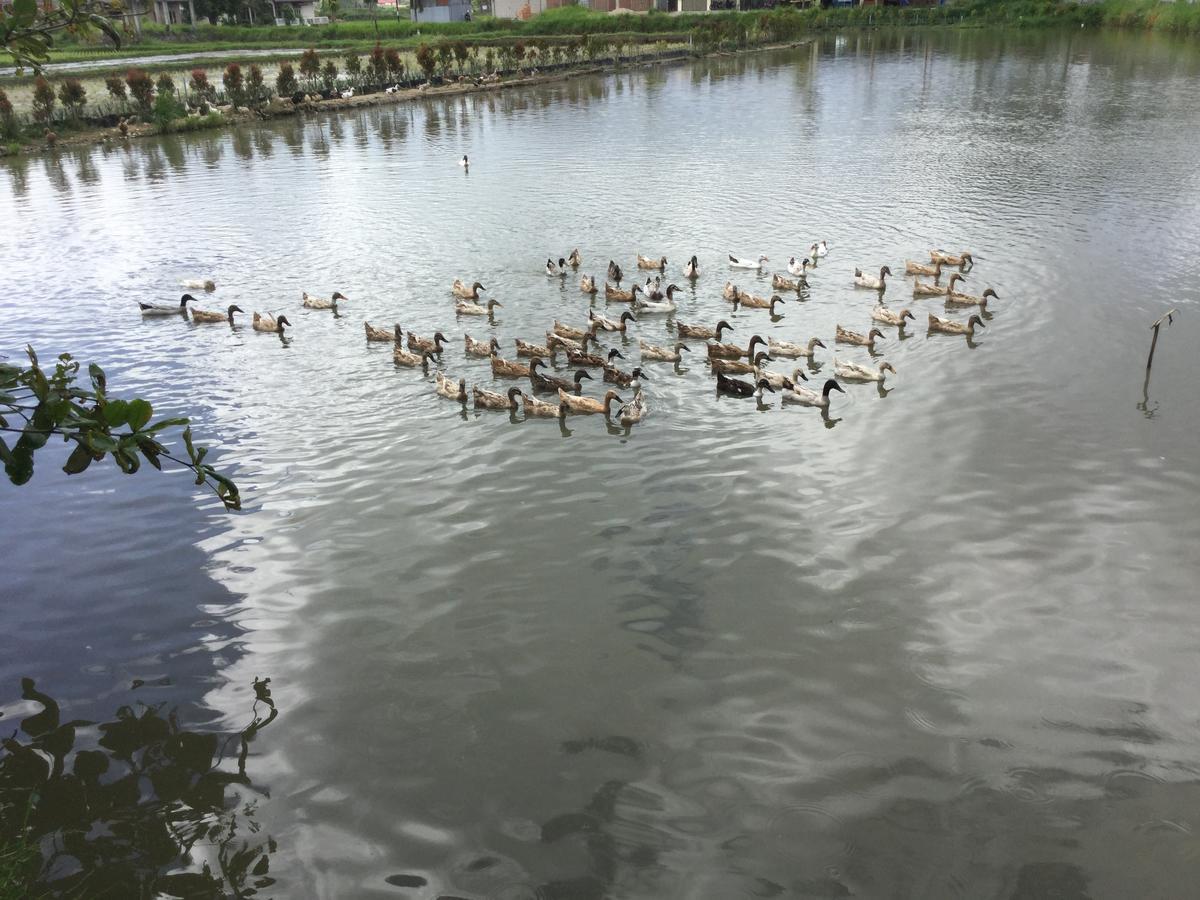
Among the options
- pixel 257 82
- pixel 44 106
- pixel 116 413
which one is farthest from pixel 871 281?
pixel 257 82

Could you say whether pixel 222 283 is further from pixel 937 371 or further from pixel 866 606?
pixel 866 606

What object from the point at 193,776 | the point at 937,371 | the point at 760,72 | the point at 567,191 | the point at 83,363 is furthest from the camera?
the point at 760,72

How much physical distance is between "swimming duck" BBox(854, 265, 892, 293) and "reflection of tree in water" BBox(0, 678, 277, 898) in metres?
16.0

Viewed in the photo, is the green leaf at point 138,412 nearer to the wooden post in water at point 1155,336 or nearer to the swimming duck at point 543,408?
the swimming duck at point 543,408

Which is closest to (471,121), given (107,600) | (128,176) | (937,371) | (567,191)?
(128,176)

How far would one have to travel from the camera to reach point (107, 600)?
37.8 feet

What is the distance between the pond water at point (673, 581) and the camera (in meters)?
8.20

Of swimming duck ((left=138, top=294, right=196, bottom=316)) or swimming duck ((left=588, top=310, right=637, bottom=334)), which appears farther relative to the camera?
swimming duck ((left=138, top=294, right=196, bottom=316))

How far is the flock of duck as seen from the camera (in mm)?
16266

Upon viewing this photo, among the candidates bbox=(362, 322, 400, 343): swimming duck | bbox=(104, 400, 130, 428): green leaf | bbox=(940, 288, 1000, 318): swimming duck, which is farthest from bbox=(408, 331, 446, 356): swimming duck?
bbox=(104, 400, 130, 428): green leaf

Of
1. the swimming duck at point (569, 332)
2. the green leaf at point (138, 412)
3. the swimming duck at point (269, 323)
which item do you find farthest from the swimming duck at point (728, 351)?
the green leaf at point (138, 412)

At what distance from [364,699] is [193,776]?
1.75 meters

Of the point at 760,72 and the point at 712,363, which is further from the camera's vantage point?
the point at 760,72

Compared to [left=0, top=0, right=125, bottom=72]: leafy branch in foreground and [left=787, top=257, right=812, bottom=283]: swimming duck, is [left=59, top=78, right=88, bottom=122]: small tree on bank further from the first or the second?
[left=0, top=0, right=125, bottom=72]: leafy branch in foreground
